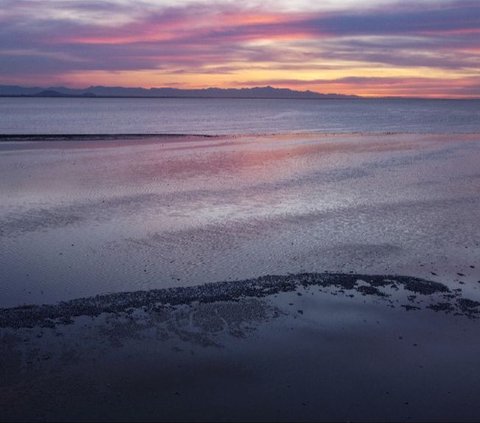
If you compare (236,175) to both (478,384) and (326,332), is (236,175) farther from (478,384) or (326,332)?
(478,384)

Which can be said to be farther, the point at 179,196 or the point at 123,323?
the point at 179,196

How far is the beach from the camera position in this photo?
1148 centimetres

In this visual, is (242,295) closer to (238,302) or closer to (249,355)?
(238,302)

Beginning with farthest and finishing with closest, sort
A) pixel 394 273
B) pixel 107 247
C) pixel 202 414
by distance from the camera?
pixel 107 247, pixel 394 273, pixel 202 414

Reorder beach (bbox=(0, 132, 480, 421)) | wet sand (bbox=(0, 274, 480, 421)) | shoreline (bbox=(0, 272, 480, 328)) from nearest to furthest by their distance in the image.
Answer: wet sand (bbox=(0, 274, 480, 421))
beach (bbox=(0, 132, 480, 421))
shoreline (bbox=(0, 272, 480, 328))

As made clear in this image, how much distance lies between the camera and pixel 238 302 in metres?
16.1

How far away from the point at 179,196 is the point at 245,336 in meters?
19.2

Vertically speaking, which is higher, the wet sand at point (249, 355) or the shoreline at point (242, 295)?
the shoreline at point (242, 295)

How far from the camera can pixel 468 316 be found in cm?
1536

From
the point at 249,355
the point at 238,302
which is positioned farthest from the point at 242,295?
the point at 249,355

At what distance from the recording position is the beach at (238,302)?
37.7ft

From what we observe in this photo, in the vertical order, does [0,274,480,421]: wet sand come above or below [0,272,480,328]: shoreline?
below

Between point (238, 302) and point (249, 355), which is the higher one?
point (238, 302)

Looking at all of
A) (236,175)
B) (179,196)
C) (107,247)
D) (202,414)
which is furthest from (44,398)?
(236,175)
